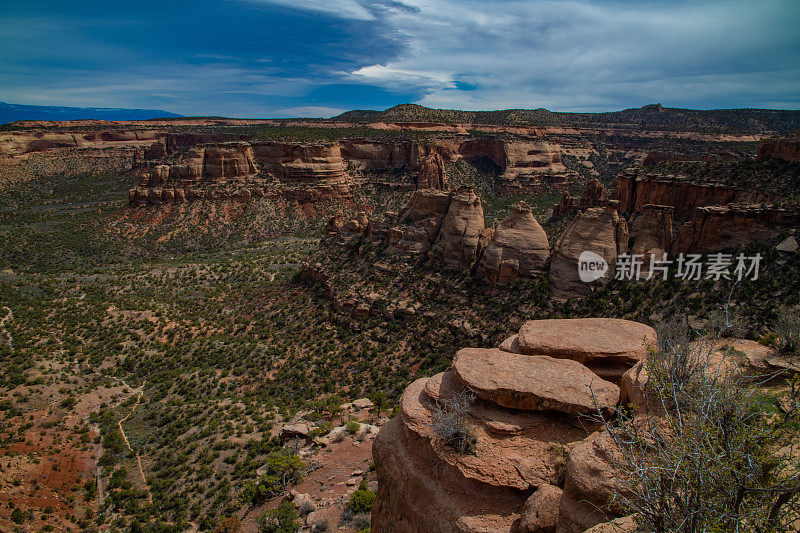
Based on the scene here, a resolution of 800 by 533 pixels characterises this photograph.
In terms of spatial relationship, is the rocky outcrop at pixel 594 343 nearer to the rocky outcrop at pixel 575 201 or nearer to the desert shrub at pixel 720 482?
the desert shrub at pixel 720 482

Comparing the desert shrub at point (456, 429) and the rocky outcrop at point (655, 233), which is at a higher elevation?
the rocky outcrop at point (655, 233)

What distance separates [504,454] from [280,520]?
11048mm

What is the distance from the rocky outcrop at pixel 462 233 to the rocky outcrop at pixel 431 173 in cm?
5274

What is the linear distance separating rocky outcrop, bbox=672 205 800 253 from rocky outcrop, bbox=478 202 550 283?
800cm

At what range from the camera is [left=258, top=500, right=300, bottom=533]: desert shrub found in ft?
50.0

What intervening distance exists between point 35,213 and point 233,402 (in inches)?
3143

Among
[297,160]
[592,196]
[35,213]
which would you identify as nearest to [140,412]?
[592,196]

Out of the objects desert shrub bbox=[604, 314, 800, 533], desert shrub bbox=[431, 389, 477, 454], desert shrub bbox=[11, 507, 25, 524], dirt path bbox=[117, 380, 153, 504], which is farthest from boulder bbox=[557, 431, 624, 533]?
desert shrub bbox=[11, 507, 25, 524]

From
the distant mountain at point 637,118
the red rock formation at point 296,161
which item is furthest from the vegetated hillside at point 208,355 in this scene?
the distant mountain at point 637,118

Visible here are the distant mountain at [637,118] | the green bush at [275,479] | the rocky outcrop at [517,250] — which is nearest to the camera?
the green bush at [275,479]

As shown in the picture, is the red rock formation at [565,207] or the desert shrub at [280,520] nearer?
the desert shrub at [280,520]

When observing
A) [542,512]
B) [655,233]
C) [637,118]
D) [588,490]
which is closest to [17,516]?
[542,512]

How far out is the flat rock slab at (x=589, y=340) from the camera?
1179 centimetres

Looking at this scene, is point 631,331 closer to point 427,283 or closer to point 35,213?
point 427,283
